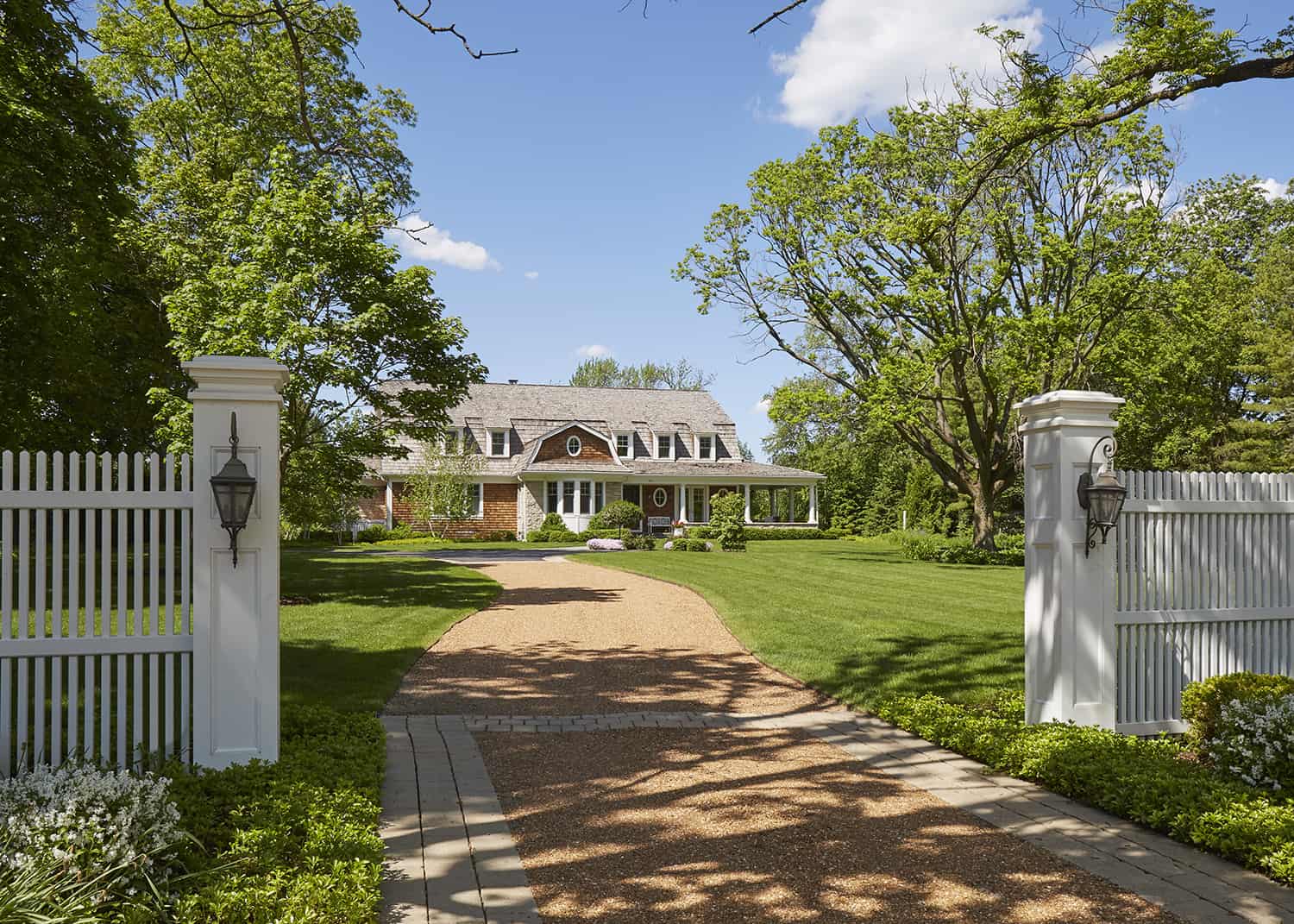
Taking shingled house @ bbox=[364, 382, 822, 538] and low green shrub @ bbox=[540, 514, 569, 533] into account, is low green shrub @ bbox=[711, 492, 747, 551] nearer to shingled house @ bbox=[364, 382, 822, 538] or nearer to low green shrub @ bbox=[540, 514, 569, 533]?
shingled house @ bbox=[364, 382, 822, 538]

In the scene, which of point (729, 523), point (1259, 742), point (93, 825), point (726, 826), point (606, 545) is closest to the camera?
point (93, 825)

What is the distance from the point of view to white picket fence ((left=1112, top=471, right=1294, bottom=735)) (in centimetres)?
650

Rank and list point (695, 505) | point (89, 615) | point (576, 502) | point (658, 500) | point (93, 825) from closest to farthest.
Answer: point (93, 825), point (89, 615), point (576, 502), point (658, 500), point (695, 505)

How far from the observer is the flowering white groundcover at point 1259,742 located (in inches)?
199

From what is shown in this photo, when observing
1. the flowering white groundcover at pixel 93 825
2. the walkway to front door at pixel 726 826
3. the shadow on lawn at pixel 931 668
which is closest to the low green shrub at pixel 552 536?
the shadow on lawn at pixel 931 668

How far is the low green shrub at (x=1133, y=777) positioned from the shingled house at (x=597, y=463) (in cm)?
3043

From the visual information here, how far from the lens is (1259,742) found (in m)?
5.20

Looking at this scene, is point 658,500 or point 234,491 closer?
point 234,491

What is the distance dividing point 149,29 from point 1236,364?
112ft

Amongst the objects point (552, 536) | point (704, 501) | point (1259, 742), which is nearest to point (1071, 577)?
point (1259, 742)

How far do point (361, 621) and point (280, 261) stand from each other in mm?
5870

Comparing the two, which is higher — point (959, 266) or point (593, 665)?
point (959, 266)

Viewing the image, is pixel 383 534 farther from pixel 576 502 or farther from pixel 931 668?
pixel 931 668

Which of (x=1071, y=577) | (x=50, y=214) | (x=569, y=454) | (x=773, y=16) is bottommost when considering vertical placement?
(x=1071, y=577)
